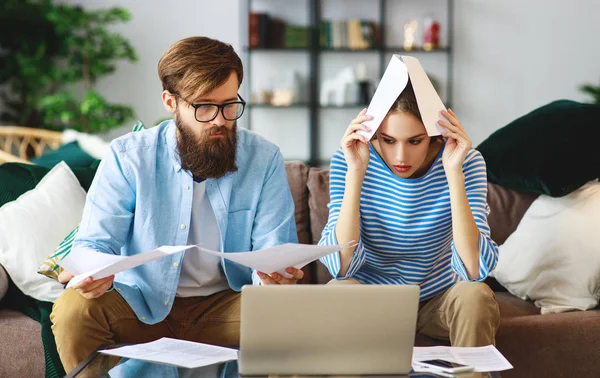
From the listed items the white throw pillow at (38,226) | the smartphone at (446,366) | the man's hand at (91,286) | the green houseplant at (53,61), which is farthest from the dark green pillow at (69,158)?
the green houseplant at (53,61)

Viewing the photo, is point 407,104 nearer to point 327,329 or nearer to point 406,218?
point 406,218

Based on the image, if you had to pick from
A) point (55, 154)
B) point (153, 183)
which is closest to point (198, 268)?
point (153, 183)

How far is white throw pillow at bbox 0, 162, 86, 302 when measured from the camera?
2.18m

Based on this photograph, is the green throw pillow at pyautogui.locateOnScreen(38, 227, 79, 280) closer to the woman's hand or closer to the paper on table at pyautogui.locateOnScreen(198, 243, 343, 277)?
the paper on table at pyautogui.locateOnScreen(198, 243, 343, 277)

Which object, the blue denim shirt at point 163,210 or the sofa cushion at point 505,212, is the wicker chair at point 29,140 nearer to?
the blue denim shirt at point 163,210

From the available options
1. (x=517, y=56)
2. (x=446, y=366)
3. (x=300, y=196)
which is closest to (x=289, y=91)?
(x=517, y=56)

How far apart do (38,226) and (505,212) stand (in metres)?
1.53

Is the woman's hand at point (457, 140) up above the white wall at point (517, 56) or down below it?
below

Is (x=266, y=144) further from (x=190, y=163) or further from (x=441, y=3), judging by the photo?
(x=441, y=3)

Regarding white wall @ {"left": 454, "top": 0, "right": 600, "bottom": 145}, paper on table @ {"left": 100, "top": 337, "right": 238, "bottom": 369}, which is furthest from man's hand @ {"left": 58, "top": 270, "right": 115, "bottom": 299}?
white wall @ {"left": 454, "top": 0, "right": 600, "bottom": 145}

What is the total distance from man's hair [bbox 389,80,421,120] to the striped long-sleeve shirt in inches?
7.7

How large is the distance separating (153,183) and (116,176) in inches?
3.8

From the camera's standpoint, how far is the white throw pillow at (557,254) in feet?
7.25

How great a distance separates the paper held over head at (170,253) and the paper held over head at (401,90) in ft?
1.39
